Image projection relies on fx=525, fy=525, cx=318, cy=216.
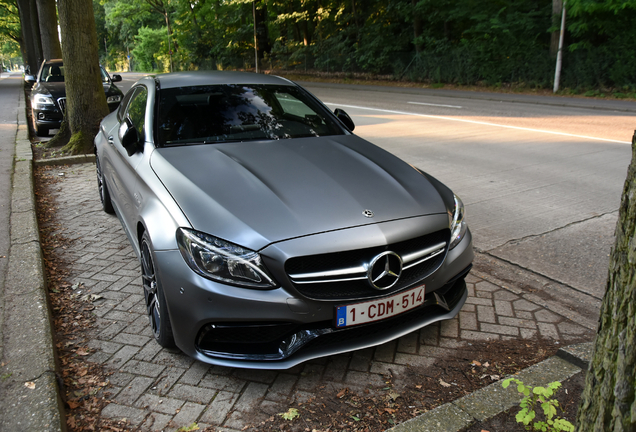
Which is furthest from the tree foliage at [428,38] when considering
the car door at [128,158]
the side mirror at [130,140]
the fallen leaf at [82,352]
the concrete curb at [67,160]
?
the fallen leaf at [82,352]

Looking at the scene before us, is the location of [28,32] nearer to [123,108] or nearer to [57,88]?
[57,88]

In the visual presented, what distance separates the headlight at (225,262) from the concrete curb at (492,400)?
3.15 feet

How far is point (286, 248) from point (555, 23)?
76.1ft

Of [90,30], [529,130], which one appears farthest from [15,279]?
[529,130]

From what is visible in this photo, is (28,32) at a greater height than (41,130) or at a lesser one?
greater

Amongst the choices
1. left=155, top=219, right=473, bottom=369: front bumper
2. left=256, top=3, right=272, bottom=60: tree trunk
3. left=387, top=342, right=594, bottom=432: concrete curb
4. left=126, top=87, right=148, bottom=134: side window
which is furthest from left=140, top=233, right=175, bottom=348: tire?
left=256, top=3, right=272, bottom=60: tree trunk

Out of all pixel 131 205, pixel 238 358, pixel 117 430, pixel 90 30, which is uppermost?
pixel 90 30

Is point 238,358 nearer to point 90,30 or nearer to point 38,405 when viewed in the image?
point 38,405

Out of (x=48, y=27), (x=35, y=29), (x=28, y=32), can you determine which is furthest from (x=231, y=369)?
(x=28, y=32)

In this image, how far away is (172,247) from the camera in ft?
9.11

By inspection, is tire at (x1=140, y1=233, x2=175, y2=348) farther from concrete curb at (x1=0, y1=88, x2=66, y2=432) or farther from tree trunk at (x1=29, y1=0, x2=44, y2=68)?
tree trunk at (x1=29, y1=0, x2=44, y2=68)

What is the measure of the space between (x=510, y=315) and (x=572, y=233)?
6.10ft

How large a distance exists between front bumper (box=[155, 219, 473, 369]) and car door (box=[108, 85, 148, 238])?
1065 millimetres

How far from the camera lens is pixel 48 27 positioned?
18.0 metres
